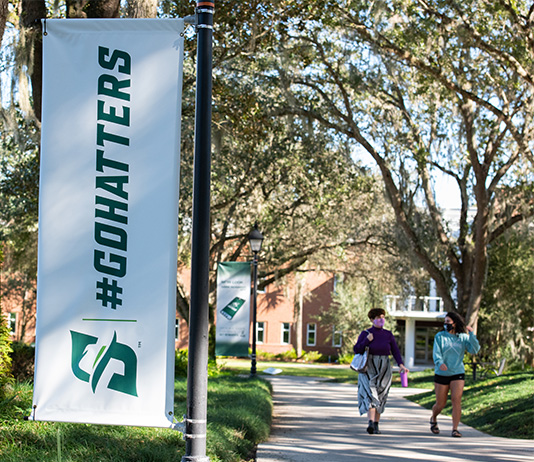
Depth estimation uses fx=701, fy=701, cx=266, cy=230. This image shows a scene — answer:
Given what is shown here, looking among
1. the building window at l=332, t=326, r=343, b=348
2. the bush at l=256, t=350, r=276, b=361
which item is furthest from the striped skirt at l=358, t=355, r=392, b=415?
the building window at l=332, t=326, r=343, b=348

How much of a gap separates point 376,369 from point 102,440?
15.8 feet

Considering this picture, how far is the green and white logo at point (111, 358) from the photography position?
15.3 feet

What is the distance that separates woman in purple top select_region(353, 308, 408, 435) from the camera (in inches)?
393

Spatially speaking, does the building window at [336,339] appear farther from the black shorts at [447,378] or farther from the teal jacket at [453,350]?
the teal jacket at [453,350]

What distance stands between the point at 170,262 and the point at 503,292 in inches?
1008

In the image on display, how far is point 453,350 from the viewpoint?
9.91 metres

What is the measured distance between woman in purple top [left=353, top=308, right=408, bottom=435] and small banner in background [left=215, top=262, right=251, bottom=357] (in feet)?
25.8

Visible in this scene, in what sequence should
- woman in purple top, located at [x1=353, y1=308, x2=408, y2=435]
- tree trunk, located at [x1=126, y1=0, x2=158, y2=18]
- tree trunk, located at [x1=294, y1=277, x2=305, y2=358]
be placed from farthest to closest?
1. tree trunk, located at [x1=294, y1=277, x2=305, y2=358]
2. woman in purple top, located at [x1=353, y1=308, x2=408, y2=435]
3. tree trunk, located at [x1=126, y1=0, x2=158, y2=18]

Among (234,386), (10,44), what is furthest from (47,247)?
(234,386)

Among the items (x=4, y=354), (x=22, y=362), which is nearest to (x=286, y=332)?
(x=22, y=362)

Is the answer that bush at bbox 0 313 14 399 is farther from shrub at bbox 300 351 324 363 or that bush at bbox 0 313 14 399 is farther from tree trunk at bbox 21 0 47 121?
shrub at bbox 300 351 324 363

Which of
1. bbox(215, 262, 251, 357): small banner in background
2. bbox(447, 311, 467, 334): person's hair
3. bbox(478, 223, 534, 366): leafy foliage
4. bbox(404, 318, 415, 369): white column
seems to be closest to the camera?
bbox(447, 311, 467, 334): person's hair

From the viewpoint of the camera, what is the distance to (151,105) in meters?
4.79

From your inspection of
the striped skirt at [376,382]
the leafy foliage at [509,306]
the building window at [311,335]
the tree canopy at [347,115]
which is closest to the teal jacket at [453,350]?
the striped skirt at [376,382]
